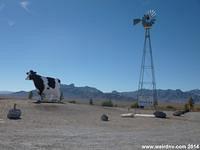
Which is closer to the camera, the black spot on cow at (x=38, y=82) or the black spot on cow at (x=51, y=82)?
the black spot on cow at (x=38, y=82)

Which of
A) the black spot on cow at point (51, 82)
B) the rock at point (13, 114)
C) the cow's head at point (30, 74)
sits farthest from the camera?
the black spot on cow at point (51, 82)

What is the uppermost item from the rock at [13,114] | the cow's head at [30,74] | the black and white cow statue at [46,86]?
the cow's head at [30,74]

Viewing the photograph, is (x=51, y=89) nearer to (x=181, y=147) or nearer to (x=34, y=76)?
(x=34, y=76)

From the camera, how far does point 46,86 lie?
143 feet

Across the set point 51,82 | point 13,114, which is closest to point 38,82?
point 51,82

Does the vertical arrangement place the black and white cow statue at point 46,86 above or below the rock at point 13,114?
above

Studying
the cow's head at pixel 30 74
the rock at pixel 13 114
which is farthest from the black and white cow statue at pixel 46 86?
the rock at pixel 13 114

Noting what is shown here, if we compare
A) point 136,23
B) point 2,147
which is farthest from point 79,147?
point 136,23

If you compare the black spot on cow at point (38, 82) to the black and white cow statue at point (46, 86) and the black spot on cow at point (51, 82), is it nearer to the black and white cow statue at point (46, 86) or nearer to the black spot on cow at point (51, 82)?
the black and white cow statue at point (46, 86)

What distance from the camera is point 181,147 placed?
13.8 meters

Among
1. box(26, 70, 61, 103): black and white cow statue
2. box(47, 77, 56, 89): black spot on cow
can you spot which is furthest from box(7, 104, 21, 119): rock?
box(47, 77, 56, 89): black spot on cow

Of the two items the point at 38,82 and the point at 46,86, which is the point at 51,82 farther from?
the point at 38,82

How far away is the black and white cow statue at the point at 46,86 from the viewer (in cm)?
4269

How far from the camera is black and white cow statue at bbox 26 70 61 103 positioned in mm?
42688
